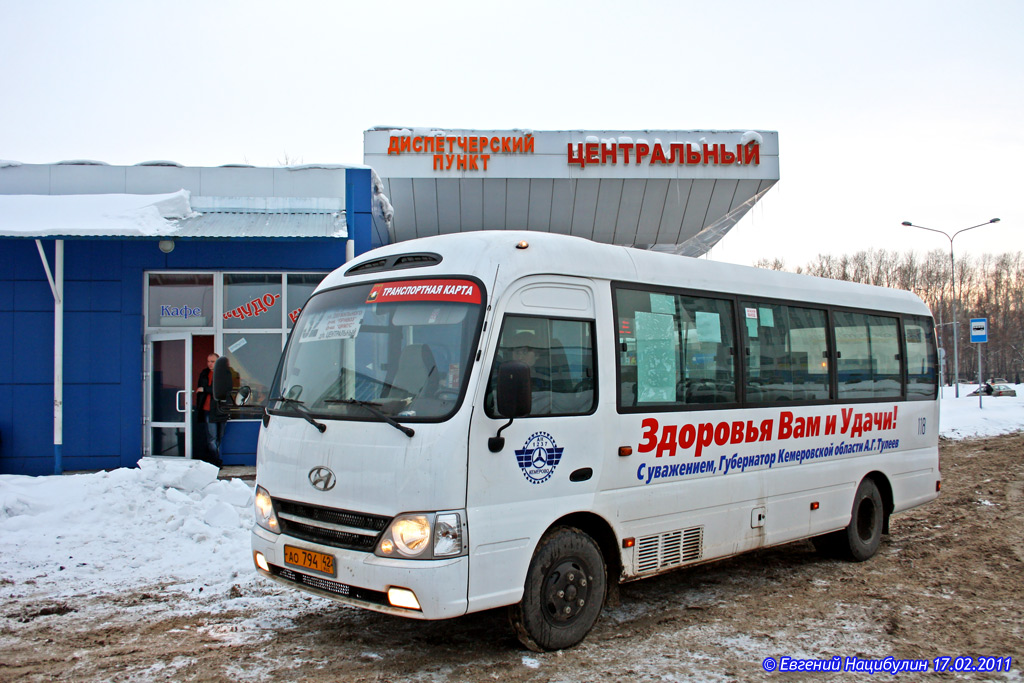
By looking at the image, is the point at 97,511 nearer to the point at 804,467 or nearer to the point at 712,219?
the point at 804,467

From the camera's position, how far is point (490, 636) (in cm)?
530

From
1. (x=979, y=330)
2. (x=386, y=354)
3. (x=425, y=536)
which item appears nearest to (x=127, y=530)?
(x=386, y=354)

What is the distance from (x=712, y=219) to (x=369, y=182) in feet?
29.8

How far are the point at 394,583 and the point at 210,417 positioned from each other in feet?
32.3

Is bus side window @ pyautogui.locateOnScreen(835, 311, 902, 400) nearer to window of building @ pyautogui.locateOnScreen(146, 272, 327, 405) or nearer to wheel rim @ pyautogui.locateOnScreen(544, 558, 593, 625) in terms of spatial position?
wheel rim @ pyautogui.locateOnScreen(544, 558, 593, 625)

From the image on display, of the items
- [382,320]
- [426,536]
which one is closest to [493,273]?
[382,320]

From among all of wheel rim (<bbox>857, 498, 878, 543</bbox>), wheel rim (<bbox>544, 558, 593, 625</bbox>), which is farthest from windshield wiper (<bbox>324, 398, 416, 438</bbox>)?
wheel rim (<bbox>857, 498, 878, 543</bbox>)

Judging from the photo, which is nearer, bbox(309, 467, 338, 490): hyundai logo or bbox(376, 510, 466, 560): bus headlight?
bbox(376, 510, 466, 560): bus headlight

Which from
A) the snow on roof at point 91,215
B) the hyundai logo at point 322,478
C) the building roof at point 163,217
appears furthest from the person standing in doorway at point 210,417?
the hyundai logo at point 322,478

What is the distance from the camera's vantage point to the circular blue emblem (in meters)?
4.79

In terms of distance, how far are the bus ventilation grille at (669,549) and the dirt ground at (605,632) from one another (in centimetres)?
46

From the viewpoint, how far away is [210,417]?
13109 millimetres

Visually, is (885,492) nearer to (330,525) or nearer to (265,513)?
(330,525)

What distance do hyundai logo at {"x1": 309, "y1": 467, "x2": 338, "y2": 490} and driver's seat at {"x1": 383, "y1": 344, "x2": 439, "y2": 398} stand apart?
1.93 feet
